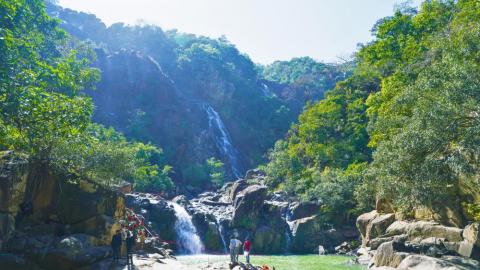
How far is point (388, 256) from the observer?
57.4 feet

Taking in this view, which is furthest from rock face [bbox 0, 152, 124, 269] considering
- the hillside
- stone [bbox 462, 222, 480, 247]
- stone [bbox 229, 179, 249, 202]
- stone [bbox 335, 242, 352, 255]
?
the hillside

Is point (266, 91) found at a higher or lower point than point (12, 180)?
higher

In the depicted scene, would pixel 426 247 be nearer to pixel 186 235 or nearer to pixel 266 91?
pixel 186 235

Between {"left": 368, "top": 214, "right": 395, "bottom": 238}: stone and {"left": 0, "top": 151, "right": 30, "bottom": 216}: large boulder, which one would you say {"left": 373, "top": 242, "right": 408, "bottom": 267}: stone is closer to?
{"left": 368, "top": 214, "right": 395, "bottom": 238}: stone

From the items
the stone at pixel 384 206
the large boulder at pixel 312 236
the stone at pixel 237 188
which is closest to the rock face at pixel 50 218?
the stone at pixel 384 206

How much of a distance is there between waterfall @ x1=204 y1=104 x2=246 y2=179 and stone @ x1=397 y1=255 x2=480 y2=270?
4196 centimetres

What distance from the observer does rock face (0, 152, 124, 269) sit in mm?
15562

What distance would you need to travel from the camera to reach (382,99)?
31328 mm

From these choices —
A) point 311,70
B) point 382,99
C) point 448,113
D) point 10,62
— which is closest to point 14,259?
point 10,62

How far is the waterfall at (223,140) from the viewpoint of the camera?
194ft

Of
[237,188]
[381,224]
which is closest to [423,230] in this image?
[381,224]

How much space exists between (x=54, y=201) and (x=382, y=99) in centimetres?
2387

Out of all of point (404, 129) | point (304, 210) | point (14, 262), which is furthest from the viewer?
point (304, 210)

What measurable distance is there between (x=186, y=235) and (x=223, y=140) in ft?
98.8
